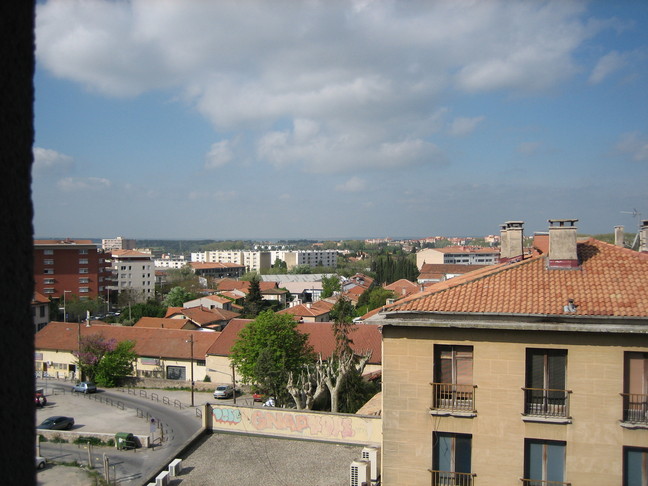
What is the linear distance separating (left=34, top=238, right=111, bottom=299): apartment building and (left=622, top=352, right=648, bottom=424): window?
73929mm

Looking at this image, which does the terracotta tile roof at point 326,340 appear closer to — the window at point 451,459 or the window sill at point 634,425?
the window at point 451,459

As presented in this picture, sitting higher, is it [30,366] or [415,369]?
[30,366]

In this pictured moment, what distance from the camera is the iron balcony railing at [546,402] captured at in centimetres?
1044

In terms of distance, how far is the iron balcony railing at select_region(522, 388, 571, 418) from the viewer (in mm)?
10445

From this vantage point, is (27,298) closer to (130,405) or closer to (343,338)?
(343,338)

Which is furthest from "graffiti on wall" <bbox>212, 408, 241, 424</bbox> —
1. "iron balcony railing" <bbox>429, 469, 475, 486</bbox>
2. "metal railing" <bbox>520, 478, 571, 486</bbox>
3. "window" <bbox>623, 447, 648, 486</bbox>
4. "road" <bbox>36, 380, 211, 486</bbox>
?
"window" <bbox>623, 447, 648, 486</bbox>

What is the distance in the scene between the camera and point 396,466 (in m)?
11.2

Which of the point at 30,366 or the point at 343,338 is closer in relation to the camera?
the point at 30,366

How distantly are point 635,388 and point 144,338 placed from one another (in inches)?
1665

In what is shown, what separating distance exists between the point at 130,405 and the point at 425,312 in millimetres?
30204

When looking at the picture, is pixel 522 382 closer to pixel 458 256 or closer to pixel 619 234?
pixel 619 234

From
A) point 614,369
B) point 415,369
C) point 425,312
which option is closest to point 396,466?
A: point 415,369

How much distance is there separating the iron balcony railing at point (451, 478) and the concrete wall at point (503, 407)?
0.15 metres

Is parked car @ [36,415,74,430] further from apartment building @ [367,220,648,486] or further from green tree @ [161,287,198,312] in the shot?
green tree @ [161,287,198,312]
